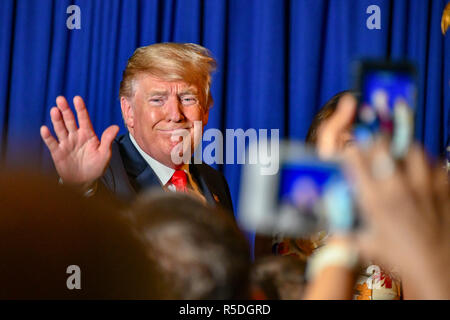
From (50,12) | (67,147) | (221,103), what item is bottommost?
(67,147)

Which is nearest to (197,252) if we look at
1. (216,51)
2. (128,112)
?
(128,112)

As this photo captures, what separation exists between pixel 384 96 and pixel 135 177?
1127 millimetres

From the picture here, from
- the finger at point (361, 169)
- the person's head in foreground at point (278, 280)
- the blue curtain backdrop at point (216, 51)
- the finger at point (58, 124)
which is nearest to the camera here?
the finger at point (361, 169)

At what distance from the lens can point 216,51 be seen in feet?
6.70

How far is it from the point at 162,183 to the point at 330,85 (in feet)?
2.72

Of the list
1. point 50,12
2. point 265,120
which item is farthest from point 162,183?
point 50,12

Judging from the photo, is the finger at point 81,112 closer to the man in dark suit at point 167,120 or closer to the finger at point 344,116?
the man in dark suit at point 167,120

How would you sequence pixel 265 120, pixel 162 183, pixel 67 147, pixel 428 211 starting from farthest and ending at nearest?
pixel 265 120 → pixel 162 183 → pixel 67 147 → pixel 428 211

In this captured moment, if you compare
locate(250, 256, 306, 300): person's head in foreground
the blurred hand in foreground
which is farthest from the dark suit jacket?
the blurred hand in foreground

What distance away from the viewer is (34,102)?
208 centimetres

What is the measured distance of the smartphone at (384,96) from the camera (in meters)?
0.53

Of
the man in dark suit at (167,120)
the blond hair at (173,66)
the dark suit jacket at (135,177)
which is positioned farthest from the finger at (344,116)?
the blond hair at (173,66)

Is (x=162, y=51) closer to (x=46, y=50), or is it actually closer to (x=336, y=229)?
(x=46, y=50)

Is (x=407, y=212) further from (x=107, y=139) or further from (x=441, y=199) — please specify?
(x=107, y=139)
